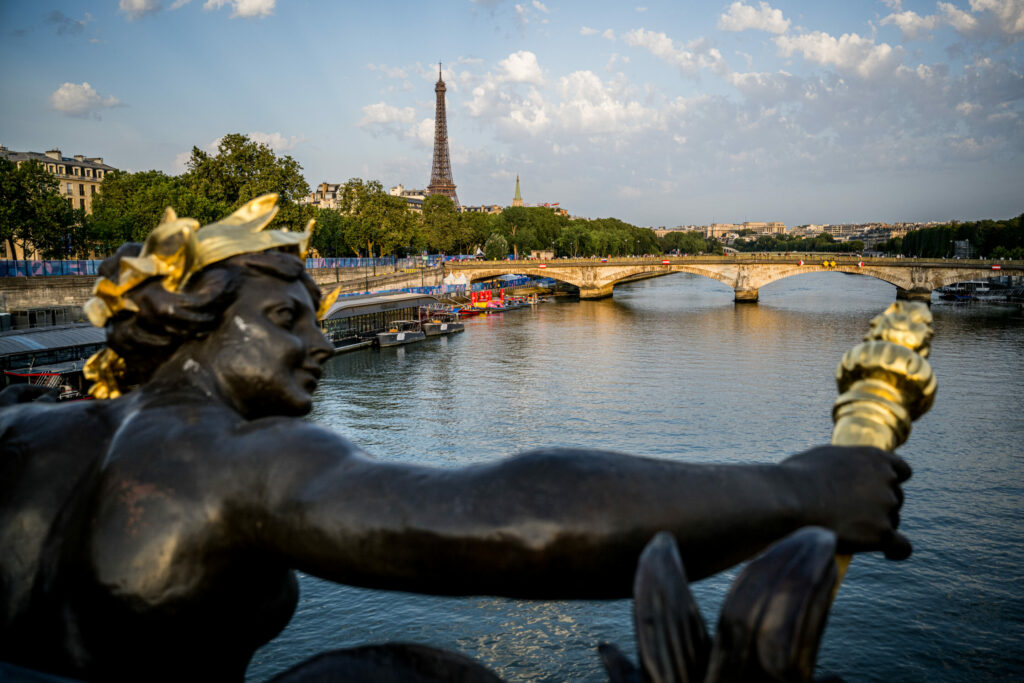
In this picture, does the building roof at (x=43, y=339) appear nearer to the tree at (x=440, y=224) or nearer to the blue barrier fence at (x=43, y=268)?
the blue barrier fence at (x=43, y=268)

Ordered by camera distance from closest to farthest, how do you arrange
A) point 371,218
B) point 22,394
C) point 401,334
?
point 22,394
point 401,334
point 371,218

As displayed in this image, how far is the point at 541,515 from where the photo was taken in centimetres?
128

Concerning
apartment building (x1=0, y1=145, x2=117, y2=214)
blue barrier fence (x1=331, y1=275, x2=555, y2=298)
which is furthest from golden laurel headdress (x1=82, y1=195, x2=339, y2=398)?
apartment building (x1=0, y1=145, x2=117, y2=214)

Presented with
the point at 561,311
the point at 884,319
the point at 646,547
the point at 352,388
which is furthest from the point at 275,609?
the point at 561,311

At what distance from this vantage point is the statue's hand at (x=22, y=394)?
220 centimetres

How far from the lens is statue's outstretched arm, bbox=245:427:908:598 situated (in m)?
1.29

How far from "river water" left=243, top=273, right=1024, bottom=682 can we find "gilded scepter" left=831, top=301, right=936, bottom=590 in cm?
1144

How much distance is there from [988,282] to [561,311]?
46.8m

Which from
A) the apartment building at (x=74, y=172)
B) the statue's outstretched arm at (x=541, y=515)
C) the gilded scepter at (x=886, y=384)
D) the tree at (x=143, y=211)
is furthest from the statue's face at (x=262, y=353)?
the apartment building at (x=74, y=172)

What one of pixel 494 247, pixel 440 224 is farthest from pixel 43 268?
pixel 494 247

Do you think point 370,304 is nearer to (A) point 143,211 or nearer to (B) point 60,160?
(A) point 143,211

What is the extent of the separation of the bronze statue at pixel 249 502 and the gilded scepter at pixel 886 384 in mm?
161

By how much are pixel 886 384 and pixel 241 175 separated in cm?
5138

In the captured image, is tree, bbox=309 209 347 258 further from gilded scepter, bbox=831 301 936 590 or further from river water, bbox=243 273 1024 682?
gilded scepter, bbox=831 301 936 590
